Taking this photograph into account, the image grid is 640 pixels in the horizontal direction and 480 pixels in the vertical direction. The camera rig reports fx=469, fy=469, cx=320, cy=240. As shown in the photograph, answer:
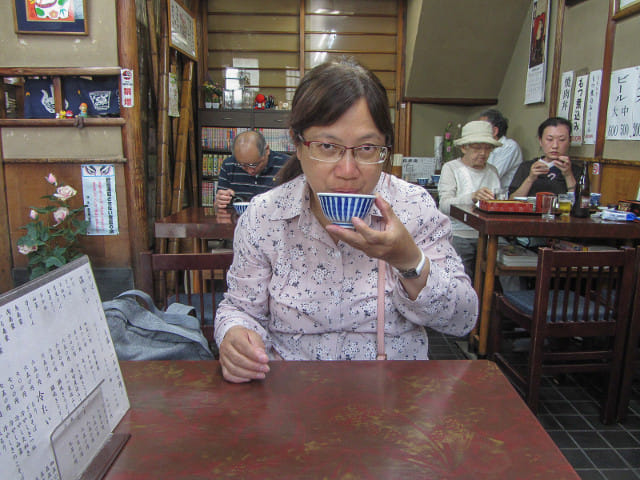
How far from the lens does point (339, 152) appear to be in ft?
3.38

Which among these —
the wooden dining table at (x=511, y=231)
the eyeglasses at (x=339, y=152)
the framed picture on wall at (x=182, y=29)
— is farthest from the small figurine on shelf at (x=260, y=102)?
the eyeglasses at (x=339, y=152)

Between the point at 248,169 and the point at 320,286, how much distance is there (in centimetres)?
242

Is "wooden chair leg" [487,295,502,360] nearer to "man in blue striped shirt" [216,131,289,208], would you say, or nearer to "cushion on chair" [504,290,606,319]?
"cushion on chair" [504,290,606,319]

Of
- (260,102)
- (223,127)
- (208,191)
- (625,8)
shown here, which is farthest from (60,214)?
(625,8)

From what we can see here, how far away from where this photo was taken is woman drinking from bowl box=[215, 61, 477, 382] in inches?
40.2

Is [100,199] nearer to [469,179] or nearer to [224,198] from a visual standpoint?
[224,198]

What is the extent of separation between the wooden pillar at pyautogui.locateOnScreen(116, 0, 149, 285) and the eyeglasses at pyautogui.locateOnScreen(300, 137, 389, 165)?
7.84ft

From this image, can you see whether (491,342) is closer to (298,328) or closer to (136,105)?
(298,328)

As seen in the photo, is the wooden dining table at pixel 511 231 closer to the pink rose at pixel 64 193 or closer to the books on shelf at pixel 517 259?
the books on shelf at pixel 517 259

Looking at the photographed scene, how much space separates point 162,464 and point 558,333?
1.89 meters

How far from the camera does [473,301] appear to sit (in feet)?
3.61

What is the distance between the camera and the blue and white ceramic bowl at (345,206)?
2.78 ft

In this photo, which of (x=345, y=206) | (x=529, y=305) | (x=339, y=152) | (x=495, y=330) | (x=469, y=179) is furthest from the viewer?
(x=469, y=179)

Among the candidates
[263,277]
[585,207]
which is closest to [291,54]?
[585,207]
